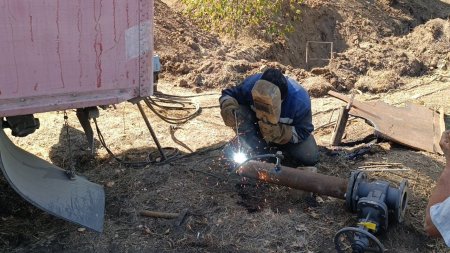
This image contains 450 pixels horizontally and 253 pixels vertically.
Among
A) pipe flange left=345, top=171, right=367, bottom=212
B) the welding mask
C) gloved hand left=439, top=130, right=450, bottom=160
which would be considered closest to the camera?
gloved hand left=439, top=130, right=450, bottom=160

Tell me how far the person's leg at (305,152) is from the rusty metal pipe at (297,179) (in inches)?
38.6

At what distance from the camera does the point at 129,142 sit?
5957 mm

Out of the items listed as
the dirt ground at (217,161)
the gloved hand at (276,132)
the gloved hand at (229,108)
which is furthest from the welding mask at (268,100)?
the dirt ground at (217,161)

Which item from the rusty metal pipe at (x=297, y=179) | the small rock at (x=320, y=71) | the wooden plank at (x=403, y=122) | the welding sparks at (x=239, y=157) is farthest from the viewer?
the small rock at (x=320, y=71)

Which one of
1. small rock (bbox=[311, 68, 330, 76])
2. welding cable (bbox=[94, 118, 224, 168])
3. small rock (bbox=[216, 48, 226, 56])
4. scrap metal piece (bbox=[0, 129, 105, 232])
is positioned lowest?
welding cable (bbox=[94, 118, 224, 168])

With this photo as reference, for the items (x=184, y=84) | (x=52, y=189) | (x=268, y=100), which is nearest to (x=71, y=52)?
(x=52, y=189)

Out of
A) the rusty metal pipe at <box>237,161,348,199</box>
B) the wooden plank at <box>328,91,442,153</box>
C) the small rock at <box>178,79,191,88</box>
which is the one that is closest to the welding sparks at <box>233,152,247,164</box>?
the rusty metal pipe at <box>237,161,348,199</box>

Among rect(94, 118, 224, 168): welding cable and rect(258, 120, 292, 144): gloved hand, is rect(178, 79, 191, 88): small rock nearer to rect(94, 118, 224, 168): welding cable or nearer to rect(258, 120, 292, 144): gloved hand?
rect(94, 118, 224, 168): welding cable

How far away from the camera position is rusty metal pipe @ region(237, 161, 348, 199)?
4.17 metres

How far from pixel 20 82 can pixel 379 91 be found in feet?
21.4

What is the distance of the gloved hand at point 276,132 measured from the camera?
483cm

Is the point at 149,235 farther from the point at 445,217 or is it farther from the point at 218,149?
the point at 445,217

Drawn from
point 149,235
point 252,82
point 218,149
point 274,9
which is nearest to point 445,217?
point 149,235

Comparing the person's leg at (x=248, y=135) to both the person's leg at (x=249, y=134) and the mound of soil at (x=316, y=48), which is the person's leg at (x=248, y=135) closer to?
the person's leg at (x=249, y=134)
